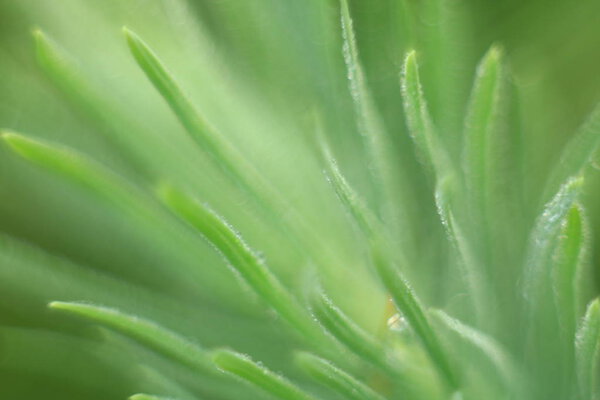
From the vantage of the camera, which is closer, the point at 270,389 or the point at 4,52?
the point at 270,389

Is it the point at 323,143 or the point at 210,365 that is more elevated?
the point at 323,143

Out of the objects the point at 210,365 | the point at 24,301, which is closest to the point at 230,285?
the point at 210,365

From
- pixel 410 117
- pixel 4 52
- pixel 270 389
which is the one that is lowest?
pixel 270 389

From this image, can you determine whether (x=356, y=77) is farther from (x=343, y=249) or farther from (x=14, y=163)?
(x=14, y=163)

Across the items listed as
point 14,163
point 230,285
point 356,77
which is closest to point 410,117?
point 356,77

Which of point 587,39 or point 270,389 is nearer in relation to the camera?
point 270,389

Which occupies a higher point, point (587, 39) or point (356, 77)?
point (587, 39)

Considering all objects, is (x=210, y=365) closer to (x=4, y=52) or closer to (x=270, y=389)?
(x=270, y=389)
